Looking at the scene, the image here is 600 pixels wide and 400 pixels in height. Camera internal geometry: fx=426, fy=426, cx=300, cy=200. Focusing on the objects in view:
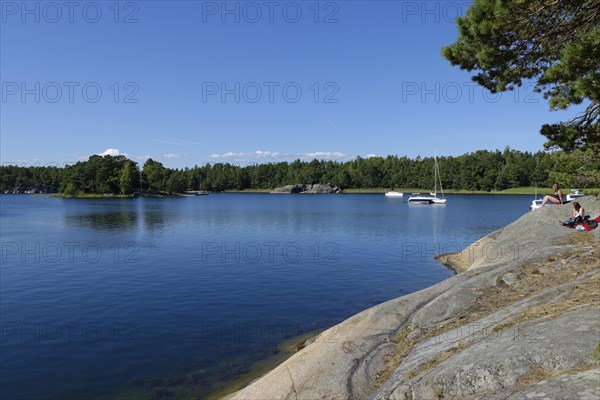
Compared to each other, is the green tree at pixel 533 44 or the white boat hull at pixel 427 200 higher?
the green tree at pixel 533 44

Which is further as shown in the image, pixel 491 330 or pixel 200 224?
pixel 200 224

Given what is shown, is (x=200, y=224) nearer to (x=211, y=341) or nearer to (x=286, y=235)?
(x=286, y=235)

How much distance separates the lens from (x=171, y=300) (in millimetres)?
25328

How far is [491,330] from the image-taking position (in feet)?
37.4

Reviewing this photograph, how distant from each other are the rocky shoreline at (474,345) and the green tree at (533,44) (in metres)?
5.48

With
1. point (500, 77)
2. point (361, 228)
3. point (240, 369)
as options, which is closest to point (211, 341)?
point (240, 369)

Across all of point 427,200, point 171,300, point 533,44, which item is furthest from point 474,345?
point 427,200

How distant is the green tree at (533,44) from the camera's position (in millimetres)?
8891

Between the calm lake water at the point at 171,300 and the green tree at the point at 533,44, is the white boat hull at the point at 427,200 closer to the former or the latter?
the calm lake water at the point at 171,300

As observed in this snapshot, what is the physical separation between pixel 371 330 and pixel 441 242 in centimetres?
3888

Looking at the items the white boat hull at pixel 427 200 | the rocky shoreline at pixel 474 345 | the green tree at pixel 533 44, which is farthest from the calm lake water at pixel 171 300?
the white boat hull at pixel 427 200

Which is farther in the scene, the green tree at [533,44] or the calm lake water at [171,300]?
the calm lake water at [171,300]

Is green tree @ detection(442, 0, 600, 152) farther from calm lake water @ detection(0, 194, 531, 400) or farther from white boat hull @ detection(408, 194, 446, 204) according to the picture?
white boat hull @ detection(408, 194, 446, 204)

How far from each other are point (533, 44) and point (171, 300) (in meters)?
22.3
